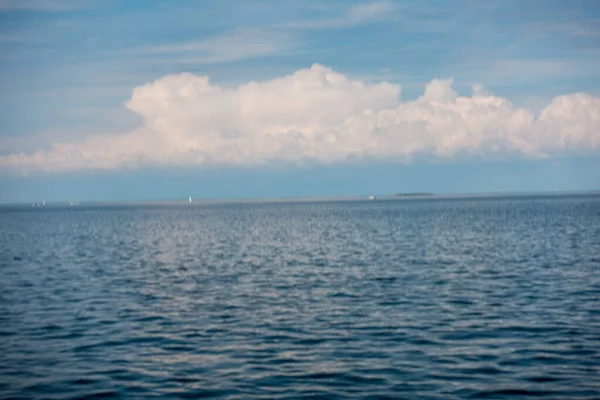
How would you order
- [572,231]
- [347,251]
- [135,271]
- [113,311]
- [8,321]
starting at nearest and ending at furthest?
[8,321] < [113,311] < [135,271] < [347,251] < [572,231]

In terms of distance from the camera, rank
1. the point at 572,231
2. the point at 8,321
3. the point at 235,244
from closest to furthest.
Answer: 1. the point at 8,321
2. the point at 235,244
3. the point at 572,231

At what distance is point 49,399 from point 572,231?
76.6 meters

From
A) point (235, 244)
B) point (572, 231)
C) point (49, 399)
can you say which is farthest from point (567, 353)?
point (572, 231)

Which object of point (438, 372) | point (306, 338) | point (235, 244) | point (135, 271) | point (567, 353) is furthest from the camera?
point (235, 244)

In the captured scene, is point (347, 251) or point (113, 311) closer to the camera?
point (113, 311)

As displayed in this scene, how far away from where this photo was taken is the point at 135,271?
48344mm

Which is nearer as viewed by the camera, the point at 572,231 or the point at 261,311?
the point at 261,311

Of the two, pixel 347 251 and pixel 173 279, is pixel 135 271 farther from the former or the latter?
pixel 347 251

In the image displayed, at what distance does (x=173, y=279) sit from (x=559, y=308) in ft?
81.8

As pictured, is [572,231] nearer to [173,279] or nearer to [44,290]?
[173,279]

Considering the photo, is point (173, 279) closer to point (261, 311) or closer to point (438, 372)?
point (261, 311)

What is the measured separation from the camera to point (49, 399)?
57.9ft

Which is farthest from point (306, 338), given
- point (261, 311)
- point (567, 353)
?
point (567, 353)

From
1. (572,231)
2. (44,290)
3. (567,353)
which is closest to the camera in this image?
(567,353)
